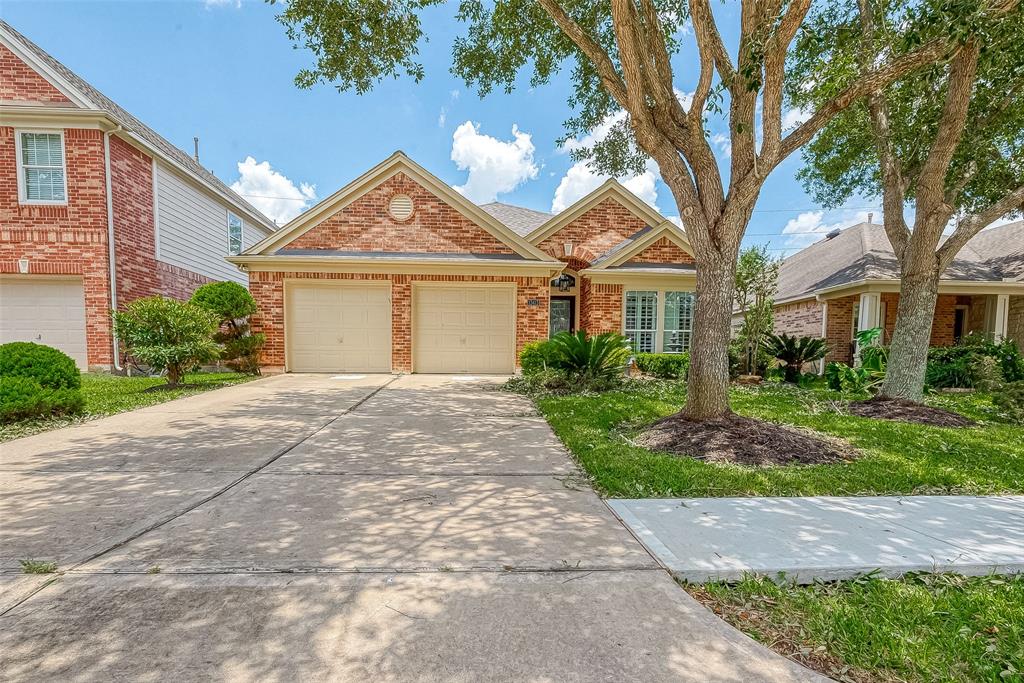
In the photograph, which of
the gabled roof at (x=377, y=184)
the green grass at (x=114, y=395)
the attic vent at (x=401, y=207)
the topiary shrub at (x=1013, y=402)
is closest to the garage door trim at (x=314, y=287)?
the gabled roof at (x=377, y=184)

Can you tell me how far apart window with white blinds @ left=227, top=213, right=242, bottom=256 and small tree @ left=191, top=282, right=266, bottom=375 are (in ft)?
21.2

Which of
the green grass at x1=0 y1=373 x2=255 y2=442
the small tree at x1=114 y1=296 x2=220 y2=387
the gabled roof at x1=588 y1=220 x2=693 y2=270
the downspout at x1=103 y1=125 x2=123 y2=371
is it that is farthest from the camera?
the gabled roof at x1=588 y1=220 x2=693 y2=270

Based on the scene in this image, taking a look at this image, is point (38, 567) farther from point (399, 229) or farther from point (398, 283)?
point (399, 229)

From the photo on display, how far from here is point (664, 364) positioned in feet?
38.5

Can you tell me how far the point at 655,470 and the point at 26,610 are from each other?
407 centimetres

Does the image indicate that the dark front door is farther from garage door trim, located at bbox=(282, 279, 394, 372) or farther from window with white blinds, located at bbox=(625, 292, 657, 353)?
garage door trim, located at bbox=(282, 279, 394, 372)

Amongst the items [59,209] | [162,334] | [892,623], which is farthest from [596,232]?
[59,209]

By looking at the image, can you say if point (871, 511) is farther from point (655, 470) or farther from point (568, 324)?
point (568, 324)

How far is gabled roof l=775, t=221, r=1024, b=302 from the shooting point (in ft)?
42.2

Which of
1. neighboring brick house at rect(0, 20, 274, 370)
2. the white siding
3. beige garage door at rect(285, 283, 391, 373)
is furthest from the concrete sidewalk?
the white siding

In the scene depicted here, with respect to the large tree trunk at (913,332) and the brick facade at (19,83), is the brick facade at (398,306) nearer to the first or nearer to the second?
the brick facade at (19,83)

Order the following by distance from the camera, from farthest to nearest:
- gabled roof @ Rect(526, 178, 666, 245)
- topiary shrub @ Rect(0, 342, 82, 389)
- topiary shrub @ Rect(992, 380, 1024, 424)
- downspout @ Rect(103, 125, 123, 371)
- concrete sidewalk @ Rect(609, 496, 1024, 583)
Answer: gabled roof @ Rect(526, 178, 666, 245), downspout @ Rect(103, 125, 123, 371), topiary shrub @ Rect(992, 380, 1024, 424), topiary shrub @ Rect(0, 342, 82, 389), concrete sidewalk @ Rect(609, 496, 1024, 583)

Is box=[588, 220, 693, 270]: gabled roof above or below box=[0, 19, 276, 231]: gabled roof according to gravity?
below

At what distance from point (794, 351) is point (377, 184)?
11.5 metres
